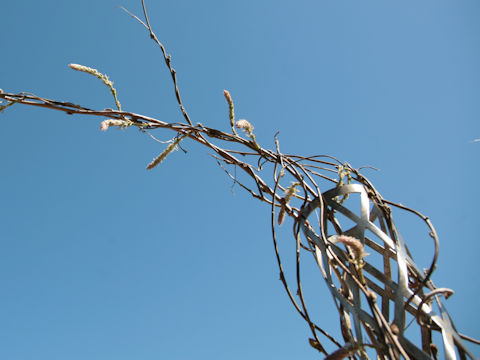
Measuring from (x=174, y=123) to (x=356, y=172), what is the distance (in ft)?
1.34

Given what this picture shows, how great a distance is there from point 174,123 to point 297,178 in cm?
30

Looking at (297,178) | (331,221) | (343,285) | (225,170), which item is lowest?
(343,285)

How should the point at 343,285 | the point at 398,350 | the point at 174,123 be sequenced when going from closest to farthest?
the point at 398,350 → the point at 343,285 → the point at 174,123

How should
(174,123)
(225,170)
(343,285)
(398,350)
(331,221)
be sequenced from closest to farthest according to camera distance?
1. (398,350)
2. (343,285)
3. (331,221)
4. (174,123)
5. (225,170)

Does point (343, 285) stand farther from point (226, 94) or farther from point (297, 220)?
point (226, 94)

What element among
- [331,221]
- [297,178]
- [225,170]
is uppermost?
[225,170]

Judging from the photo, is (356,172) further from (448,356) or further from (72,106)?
(72,106)

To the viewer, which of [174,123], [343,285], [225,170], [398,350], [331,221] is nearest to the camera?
[398,350]

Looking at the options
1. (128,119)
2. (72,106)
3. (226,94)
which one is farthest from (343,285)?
(72,106)

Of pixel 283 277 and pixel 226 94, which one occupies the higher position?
pixel 226 94

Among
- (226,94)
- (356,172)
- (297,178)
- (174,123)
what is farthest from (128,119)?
(356,172)

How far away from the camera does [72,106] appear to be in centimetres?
80

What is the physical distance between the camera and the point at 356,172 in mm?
753

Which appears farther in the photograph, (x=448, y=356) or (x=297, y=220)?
(x=297, y=220)
